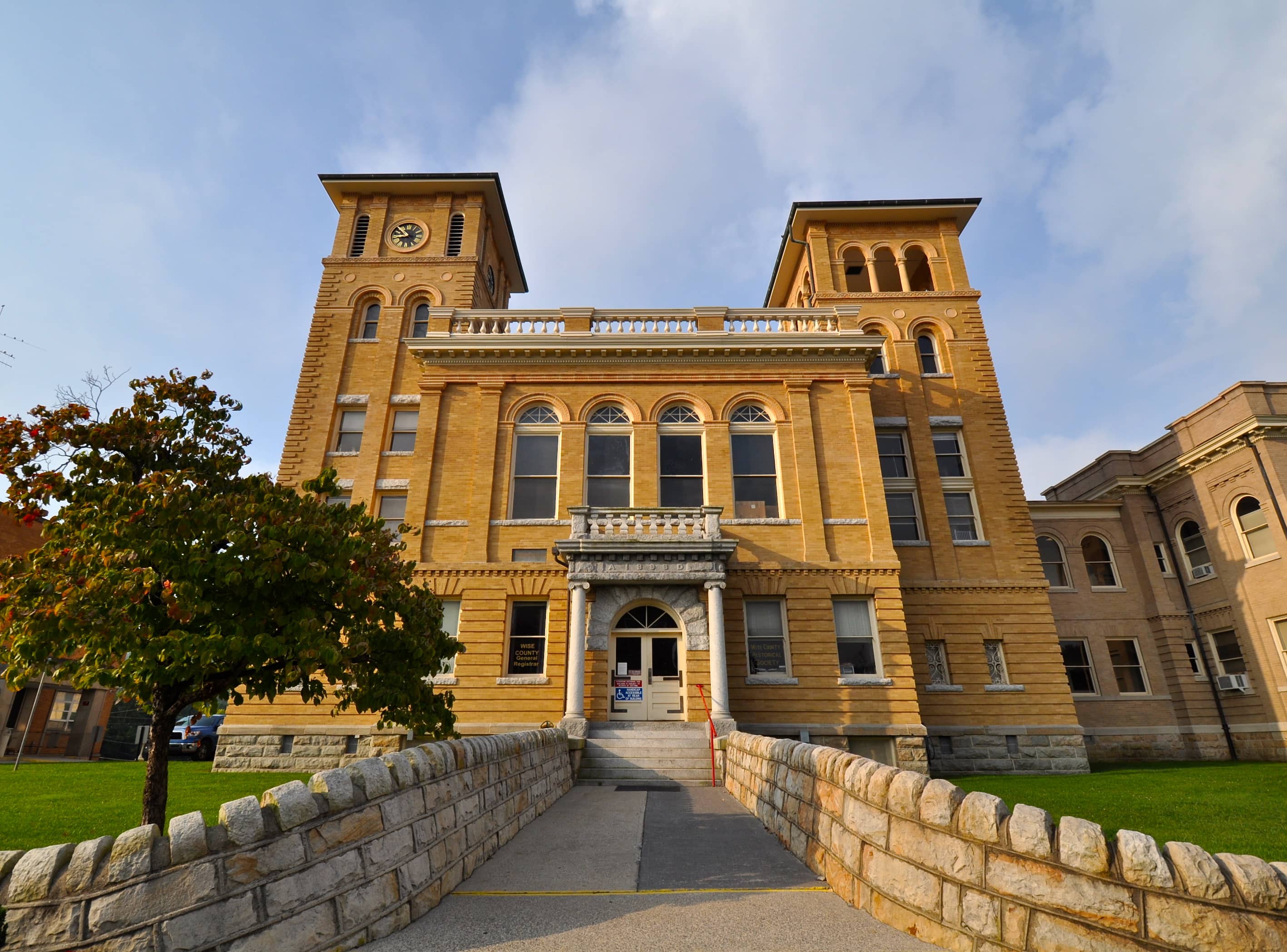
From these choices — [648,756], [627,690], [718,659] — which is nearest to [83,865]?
[648,756]

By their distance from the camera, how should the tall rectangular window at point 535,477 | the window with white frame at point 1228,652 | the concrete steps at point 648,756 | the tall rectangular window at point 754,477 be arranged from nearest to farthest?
the concrete steps at point 648,756, the tall rectangular window at point 754,477, the tall rectangular window at point 535,477, the window with white frame at point 1228,652

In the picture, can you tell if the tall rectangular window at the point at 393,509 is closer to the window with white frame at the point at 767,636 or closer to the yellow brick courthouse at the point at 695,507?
the yellow brick courthouse at the point at 695,507

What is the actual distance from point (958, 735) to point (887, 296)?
53.5 feet

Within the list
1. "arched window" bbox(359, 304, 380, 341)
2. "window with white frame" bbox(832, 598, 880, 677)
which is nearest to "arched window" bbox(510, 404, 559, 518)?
"arched window" bbox(359, 304, 380, 341)

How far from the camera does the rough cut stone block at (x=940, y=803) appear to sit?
4.67 meters

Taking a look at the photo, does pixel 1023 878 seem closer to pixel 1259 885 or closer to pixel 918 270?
pixel 1259 885

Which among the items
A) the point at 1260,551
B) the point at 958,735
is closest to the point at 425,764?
the point at 958,735

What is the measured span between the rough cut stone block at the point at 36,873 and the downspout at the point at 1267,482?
31.8 m

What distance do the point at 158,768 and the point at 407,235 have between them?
24.6 metres

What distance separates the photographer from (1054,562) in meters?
27.2

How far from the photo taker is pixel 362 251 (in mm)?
27516

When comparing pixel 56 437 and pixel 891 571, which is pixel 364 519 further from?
pixel 891 571

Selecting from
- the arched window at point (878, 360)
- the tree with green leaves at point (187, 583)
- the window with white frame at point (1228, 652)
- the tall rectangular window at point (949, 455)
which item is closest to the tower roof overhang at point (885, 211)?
the arched window at point (878, 360)

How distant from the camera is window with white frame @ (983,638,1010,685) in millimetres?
20969
